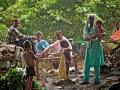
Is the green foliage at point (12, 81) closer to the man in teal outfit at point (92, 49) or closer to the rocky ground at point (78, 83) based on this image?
the rocky ground at point (78, 83)

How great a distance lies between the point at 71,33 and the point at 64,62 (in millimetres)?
7790

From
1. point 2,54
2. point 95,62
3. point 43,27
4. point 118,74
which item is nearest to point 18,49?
point 2,54

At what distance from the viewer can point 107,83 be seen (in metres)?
11.5

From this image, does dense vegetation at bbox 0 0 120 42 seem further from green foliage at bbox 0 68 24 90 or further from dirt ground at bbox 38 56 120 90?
green foliage at bbox 0 68 24 90

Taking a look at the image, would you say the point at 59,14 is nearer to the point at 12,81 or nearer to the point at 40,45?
the point at 40,45

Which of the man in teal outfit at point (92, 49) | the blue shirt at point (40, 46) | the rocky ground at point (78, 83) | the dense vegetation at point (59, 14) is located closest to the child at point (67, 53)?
the rocky ground at point (78, 83)

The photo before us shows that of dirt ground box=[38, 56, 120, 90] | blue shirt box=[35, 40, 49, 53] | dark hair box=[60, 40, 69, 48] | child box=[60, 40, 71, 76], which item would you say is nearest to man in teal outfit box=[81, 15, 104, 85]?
dirt ground box=[38, 56, 120, 90]

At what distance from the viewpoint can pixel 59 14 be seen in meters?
19.6

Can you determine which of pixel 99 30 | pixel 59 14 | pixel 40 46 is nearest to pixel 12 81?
pixel 99 30

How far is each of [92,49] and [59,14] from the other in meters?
8.05

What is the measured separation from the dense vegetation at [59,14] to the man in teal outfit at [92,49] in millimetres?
7540

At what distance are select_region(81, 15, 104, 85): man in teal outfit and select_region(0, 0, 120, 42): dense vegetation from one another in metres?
7.54

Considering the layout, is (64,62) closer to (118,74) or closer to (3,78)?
(118,74)

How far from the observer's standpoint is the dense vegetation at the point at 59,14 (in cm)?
1947
